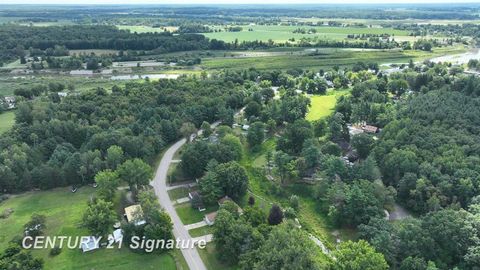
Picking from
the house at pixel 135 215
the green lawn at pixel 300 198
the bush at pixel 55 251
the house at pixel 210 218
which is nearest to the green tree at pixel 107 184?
the house at pixel 135 215

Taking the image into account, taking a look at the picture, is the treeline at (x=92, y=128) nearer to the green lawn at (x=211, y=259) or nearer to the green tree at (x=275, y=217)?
the green lawn at (x=211, y=259)

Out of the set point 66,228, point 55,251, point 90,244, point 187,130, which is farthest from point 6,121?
point 90,244

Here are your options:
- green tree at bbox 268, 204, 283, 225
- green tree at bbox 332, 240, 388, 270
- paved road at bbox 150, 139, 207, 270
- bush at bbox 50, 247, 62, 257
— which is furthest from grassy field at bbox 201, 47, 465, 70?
green tree at bbox 332, 240, 388, 270

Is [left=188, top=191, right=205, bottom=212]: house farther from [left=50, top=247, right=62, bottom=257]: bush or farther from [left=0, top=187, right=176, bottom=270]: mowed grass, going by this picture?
[left=50, top=247, right=62, bottom=257]: bush

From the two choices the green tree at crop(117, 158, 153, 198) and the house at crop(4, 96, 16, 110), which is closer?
the green tree at crop(117, 158, 153, 198)

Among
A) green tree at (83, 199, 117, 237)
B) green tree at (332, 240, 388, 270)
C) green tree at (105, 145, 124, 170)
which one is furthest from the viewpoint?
green tree at (105, 145, 124, 170)

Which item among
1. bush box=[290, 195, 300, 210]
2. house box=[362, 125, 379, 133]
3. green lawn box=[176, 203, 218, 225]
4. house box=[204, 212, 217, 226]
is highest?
house box=[362, 125, 379, 133]
